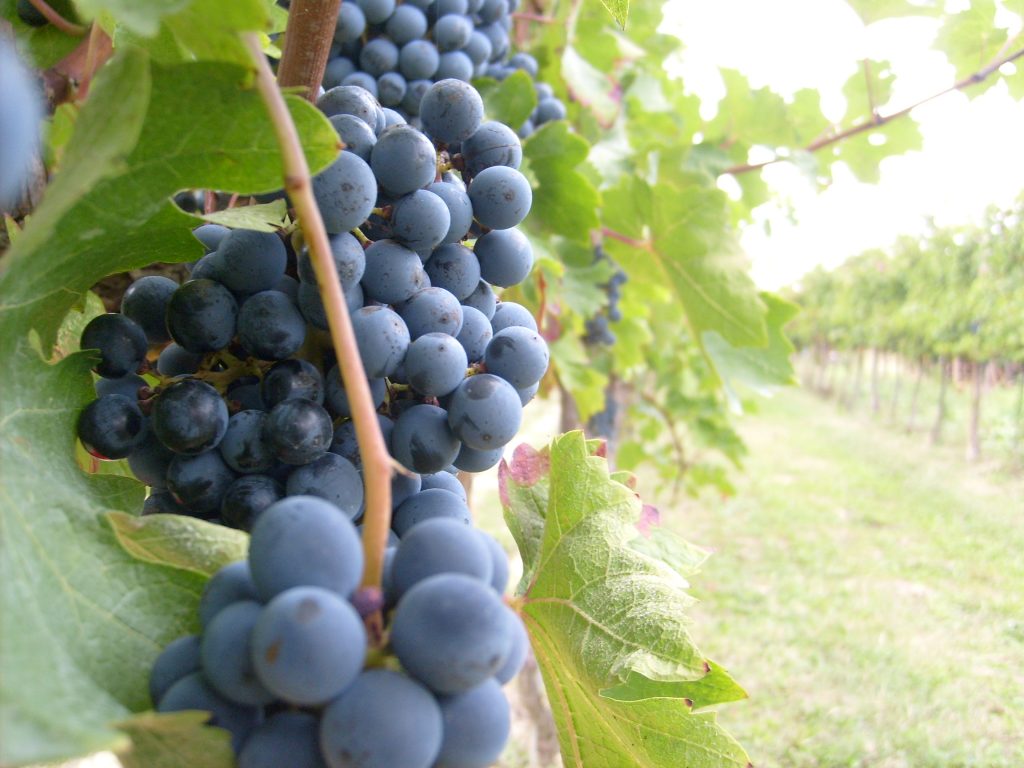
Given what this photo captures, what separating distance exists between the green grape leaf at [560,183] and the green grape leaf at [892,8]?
1.04 m

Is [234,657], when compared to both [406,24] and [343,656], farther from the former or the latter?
[406,24]

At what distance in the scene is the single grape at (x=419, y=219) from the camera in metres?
0.58

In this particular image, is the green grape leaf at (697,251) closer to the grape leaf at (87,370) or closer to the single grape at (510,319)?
the single grape at (510,319)

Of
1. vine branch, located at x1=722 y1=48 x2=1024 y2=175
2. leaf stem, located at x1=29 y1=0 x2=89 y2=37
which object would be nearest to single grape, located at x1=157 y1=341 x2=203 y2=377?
leaf stem, located at x1=29 y1=0 x2=89 y2=37

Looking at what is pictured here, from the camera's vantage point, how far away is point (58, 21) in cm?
82

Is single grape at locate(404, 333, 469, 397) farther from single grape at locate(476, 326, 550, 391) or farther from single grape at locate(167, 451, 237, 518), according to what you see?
single grape at locate(167, 451, 237, 518)

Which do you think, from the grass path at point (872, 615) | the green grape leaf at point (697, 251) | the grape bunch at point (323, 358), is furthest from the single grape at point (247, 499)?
the green grape leaf at point (697, 251)

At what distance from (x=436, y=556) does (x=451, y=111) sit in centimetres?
43

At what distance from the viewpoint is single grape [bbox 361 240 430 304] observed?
0.58 metres

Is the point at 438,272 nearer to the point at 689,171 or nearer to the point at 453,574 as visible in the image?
the point at 453,574

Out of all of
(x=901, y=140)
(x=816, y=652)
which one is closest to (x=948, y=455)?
(x=816, y=652)

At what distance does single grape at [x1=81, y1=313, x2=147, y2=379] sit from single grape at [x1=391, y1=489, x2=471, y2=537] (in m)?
0.25

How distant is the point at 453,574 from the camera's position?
382 mm

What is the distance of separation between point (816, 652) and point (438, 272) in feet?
11.5
